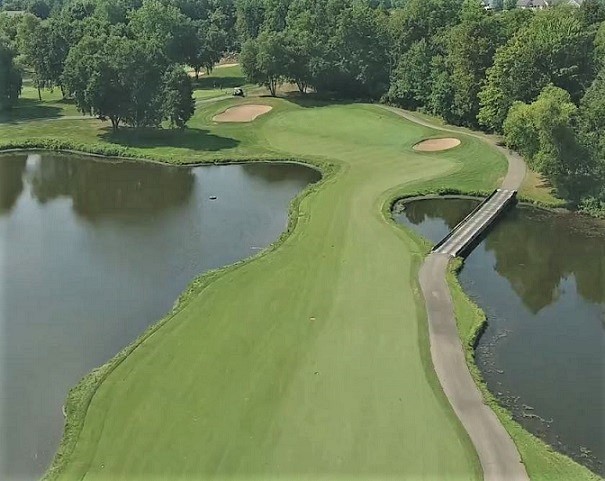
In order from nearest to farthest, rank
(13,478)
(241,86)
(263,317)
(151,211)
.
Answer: (13,478) < (263,317) < (151,211) < (241,86)

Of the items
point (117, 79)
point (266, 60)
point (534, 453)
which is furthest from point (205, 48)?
point (534, 453)

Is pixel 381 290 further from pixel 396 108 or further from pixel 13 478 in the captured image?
pixel 396 108

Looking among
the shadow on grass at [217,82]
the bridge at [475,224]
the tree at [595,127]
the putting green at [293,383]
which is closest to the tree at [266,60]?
the shadow on grass at [217,82]

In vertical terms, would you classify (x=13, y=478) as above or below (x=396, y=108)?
below

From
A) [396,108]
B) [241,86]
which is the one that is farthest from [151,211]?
[241,86]

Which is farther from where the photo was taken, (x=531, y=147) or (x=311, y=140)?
(x=311, y=140)

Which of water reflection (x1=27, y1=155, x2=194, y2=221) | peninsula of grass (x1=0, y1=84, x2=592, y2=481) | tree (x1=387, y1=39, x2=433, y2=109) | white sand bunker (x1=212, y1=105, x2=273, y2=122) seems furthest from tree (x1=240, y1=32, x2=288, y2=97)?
peninsula of grass (x1=0, y1=84, x2=592, y2=481)

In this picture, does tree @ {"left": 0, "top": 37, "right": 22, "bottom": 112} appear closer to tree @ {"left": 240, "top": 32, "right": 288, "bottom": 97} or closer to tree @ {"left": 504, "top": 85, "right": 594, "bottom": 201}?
tree @ {"left": 240, "top": 32, "right": 288, "bottom": 97}
